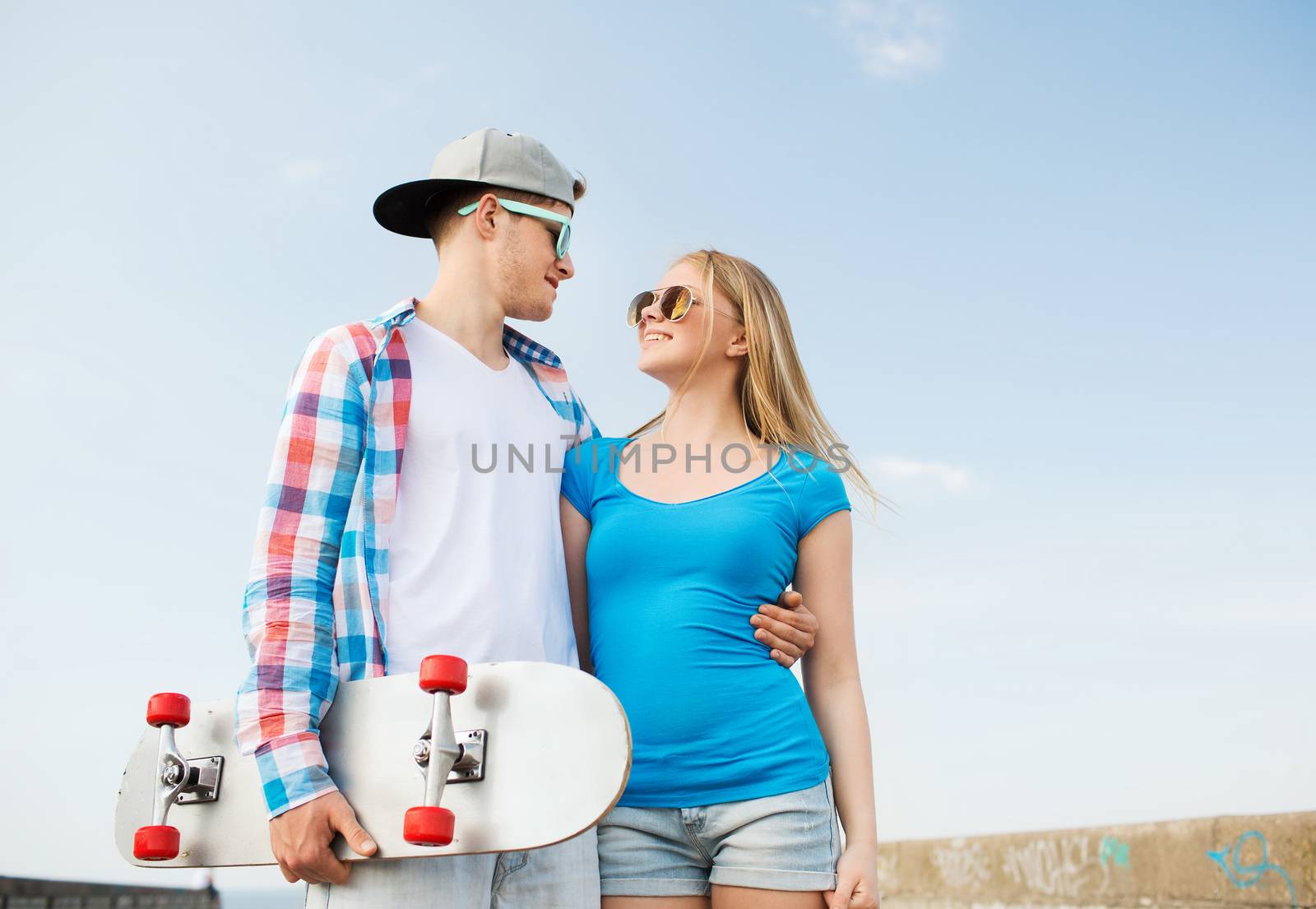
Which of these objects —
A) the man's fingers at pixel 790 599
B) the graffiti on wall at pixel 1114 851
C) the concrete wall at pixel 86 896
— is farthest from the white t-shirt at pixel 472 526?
the concrete wall at pixel 86 896

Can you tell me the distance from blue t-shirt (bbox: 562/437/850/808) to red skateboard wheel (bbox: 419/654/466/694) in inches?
23.0

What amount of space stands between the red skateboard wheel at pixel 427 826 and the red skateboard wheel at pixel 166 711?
71 cm

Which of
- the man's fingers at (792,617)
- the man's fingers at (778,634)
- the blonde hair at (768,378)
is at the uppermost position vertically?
the blonde hair at (768,378)

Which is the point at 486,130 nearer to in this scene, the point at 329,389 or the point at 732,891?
the point at 329,389

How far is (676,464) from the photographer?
2.96 metres

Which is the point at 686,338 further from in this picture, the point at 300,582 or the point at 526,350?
the point at 300,582

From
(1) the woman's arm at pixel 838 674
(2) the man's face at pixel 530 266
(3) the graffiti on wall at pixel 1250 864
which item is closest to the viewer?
(1) the woman's arm at pixel 838 674

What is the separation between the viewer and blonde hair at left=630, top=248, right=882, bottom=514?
3094 mm

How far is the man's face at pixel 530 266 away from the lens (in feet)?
9.88

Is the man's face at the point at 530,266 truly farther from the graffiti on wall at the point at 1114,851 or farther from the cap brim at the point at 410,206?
the graffiti on wall at the point at 1114,851

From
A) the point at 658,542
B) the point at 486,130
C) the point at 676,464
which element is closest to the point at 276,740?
the point at 658,542

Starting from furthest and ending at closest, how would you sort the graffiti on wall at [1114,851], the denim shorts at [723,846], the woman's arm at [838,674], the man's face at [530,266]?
the graffiti on wall at [1114,851] < the man's face at [530,266] < the woman's arm at [838,674] < the denim shorts at [723,846]

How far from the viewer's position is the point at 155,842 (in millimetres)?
2264

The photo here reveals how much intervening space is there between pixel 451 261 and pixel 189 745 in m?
1.47
